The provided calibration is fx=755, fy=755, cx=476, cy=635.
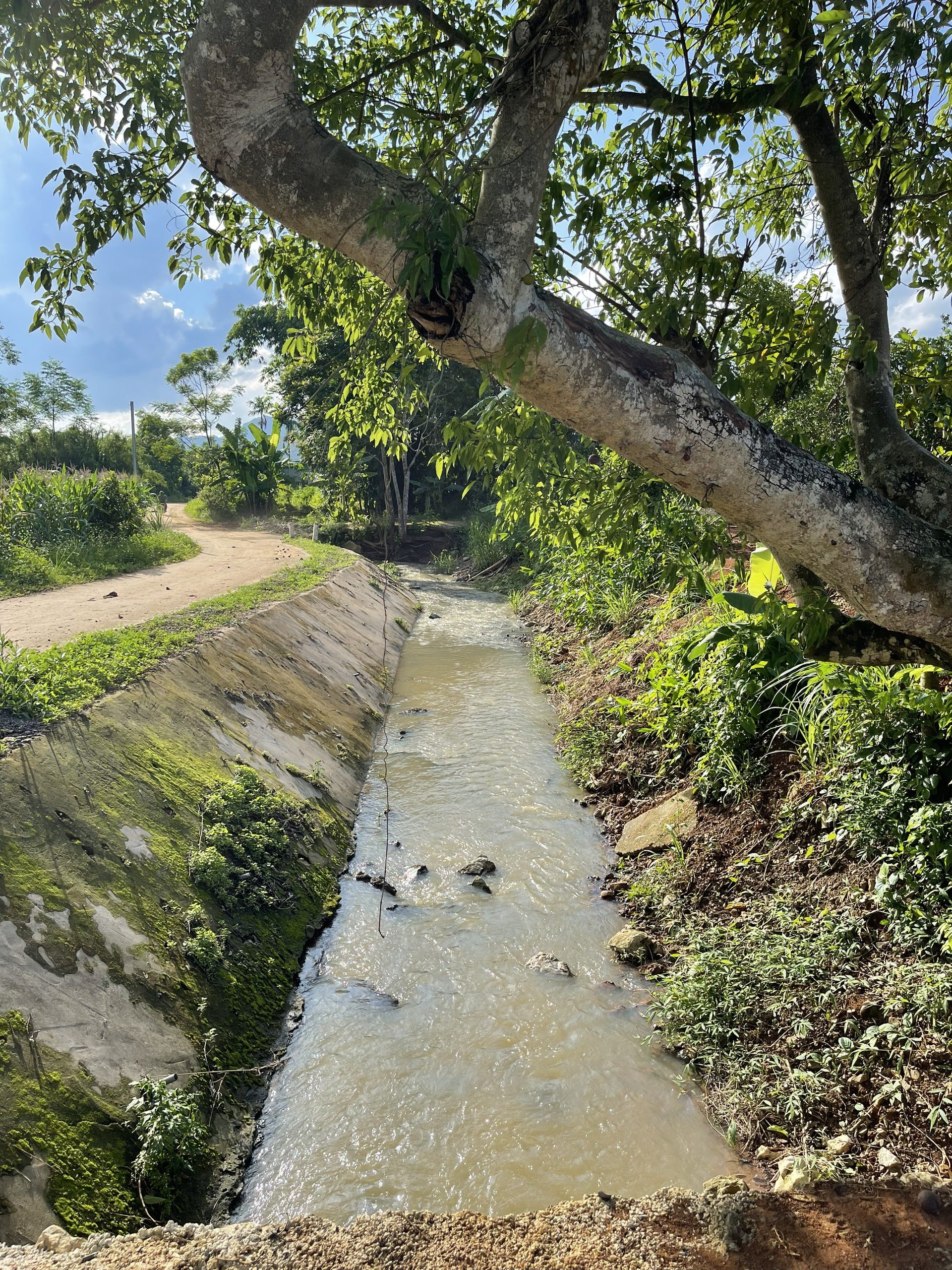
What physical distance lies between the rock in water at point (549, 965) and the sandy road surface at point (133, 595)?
192 inches

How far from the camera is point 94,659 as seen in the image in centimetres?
577

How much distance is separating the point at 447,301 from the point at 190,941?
3393 millimetres

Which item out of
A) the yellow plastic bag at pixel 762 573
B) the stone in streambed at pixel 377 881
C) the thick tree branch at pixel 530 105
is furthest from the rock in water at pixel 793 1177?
the yellow plastic bag at pixel 762 573

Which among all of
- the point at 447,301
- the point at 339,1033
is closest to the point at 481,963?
the point at 339,1033

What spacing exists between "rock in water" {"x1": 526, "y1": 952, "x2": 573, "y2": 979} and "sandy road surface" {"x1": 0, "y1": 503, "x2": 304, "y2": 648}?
192 inches

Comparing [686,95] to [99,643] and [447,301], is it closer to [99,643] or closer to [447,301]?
[447,301]

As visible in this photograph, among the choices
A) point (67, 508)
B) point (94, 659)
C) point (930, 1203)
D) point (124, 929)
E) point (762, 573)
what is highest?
point (762, 573)

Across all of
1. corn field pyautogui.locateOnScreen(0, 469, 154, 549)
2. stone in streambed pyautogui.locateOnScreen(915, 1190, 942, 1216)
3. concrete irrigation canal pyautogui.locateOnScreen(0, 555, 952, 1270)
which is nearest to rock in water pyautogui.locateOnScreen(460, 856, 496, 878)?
concrete irrigation canal pyautogui.locateOnScreen(0, 555, 952, 1270)

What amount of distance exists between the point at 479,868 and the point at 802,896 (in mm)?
2358

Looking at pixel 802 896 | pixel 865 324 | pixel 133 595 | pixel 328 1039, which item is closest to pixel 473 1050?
pixel 328 1039

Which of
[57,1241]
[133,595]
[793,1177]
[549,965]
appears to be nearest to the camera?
[57,1241]

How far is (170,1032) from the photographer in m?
3.46

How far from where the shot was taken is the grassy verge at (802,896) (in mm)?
3275

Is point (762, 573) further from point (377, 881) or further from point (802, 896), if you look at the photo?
point (377, 881)
